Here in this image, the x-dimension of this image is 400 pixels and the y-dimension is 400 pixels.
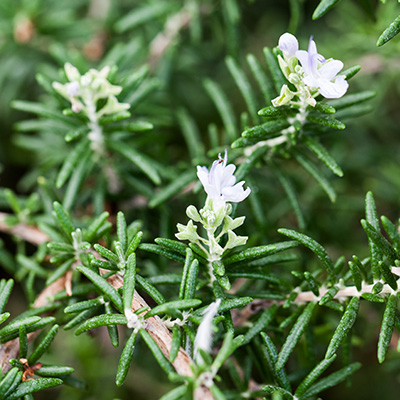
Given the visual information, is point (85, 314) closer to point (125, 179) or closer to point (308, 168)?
point (125, 179)

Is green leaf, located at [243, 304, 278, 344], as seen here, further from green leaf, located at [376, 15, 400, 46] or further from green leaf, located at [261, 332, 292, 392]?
green leaf, located at [376, 15, 400, 46]

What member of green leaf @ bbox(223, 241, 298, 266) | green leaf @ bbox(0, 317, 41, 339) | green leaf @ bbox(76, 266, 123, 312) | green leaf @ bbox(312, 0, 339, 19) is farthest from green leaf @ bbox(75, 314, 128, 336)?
green leaf @ bbox(312, 0, 339, 19)

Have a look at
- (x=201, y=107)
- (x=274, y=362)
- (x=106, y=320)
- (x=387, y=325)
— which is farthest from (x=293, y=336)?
(x=201, y=107)

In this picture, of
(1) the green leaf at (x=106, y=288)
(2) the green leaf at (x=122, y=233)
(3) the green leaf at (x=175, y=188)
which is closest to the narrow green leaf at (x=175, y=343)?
(1) the green leaf at (x=106, y=288)

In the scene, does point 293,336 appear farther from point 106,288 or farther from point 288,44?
point 288,44

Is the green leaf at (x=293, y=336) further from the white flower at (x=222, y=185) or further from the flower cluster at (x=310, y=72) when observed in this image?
the flower cluster at (x=310, y=72)
